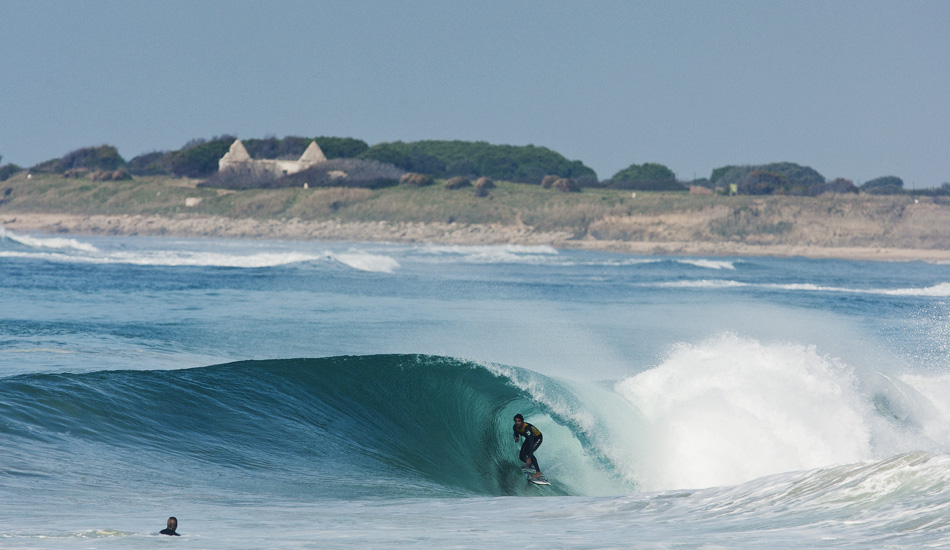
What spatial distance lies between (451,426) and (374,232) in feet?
256

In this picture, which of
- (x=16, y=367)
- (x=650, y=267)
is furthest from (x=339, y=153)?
(x=16, y=367)

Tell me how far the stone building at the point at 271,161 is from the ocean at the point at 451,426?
95936 millimetres

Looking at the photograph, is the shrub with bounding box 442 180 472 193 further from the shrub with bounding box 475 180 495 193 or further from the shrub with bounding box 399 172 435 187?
the shrub with bounding box 475 180 495 193

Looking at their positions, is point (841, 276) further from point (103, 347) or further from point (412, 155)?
point (412, 155)

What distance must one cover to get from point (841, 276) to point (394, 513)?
46.1 m

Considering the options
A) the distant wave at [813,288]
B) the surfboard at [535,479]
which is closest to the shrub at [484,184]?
the distant wave at [813,288]

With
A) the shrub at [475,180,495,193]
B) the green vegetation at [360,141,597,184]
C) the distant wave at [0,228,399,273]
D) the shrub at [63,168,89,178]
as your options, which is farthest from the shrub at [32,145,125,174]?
the distant wave at [0,228,399,273]

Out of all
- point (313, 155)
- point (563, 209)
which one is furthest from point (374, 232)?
point (313, 155)

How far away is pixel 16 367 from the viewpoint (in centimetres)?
1170

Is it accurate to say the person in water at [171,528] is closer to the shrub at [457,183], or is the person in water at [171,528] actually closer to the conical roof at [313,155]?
the shrub at [457,183]

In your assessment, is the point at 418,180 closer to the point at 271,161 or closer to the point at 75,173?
the point at 271,161

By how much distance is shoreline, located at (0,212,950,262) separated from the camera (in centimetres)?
7569

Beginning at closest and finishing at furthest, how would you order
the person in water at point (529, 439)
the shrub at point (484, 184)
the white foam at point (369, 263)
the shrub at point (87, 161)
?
the person in water at point (529, 439) < the white foam at point (369, 263) < the shrub at point (484, 184) < the shrub at point (87, 161)

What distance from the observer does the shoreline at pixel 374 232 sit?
75.7m
